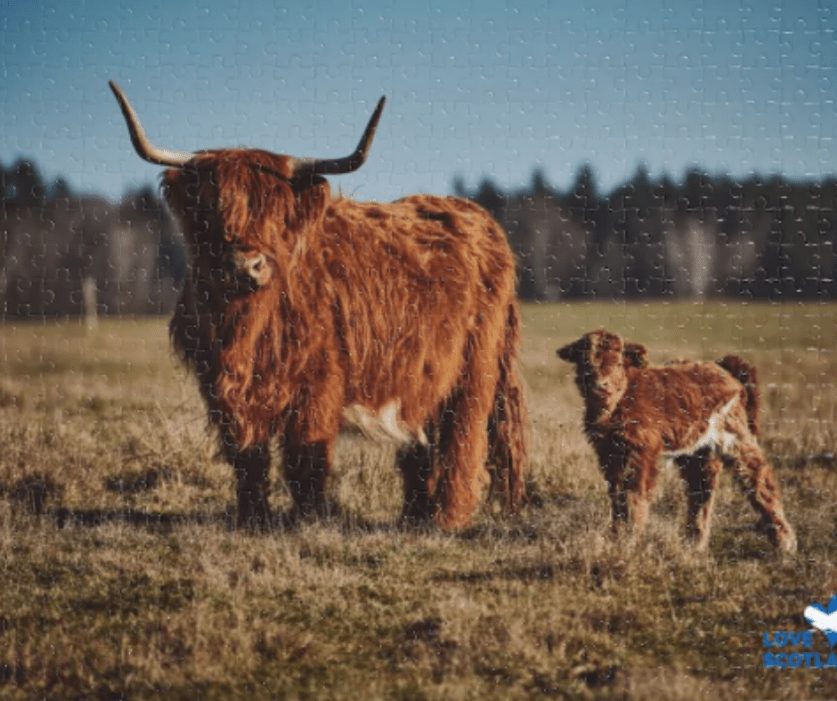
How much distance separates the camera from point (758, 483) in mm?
5551

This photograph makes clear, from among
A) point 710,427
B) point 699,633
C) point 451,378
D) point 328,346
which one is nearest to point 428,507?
point 451,378

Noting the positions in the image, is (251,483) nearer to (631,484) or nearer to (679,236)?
(631,484)

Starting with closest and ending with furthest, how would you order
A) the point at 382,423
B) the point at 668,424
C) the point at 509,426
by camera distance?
the point at 668,424 → the point at 382,423 → the point at 509,426

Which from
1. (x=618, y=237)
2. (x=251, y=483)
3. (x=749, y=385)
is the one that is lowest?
(x=251, y=483)

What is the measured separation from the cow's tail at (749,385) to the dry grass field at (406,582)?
240mm

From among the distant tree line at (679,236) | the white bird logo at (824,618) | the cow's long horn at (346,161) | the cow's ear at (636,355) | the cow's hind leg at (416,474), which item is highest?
the cow's long horn at (346,161)

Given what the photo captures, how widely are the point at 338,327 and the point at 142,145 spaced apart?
5.31 feet

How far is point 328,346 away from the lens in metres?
5.64

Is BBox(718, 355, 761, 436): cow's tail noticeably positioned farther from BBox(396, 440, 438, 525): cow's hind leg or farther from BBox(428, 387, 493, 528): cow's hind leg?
BBox(396, 440, 438, 525): cow's hind leg

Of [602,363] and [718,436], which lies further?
[718,436]

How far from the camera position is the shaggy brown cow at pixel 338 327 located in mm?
5273

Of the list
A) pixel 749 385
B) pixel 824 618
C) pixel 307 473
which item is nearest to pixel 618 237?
pixel 749 385

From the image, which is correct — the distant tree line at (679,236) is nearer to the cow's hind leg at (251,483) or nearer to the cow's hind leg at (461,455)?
the cow's hind leg at (461,455)

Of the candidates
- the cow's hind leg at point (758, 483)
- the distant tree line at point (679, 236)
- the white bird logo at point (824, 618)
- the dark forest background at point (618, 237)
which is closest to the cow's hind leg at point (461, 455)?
the dark forest background at point (618, 237)
